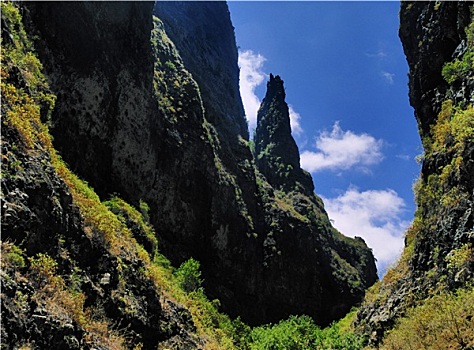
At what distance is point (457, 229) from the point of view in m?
21.9

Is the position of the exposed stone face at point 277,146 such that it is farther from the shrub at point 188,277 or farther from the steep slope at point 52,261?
the steep slope at point 52,261

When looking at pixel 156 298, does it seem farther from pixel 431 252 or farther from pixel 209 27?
pixel 209 27

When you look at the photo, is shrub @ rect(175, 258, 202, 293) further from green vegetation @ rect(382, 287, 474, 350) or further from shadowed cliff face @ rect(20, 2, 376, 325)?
green vegetation @ rect(382, 287, 474, 350)

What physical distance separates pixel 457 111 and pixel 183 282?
26.5 meters

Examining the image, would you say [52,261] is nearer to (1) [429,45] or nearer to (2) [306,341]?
(2) [306,341]

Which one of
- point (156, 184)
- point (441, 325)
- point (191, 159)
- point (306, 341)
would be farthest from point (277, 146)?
point (441, 325)

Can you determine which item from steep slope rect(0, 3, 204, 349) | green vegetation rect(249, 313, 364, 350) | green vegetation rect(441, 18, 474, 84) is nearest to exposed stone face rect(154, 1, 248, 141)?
green vegetation rect(249, 313, 364, 350)

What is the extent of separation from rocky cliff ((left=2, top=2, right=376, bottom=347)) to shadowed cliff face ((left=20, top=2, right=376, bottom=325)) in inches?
6.4

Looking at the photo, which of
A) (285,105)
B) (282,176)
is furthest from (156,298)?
(285,105)

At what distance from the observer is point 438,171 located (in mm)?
27656

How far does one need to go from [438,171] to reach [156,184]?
26256 millimetres

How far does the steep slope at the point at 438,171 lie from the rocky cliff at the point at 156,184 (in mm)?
14553

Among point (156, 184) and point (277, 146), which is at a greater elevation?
point (277, 146)

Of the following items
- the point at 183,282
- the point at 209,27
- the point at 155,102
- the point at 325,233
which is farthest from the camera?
the point at 209,27
